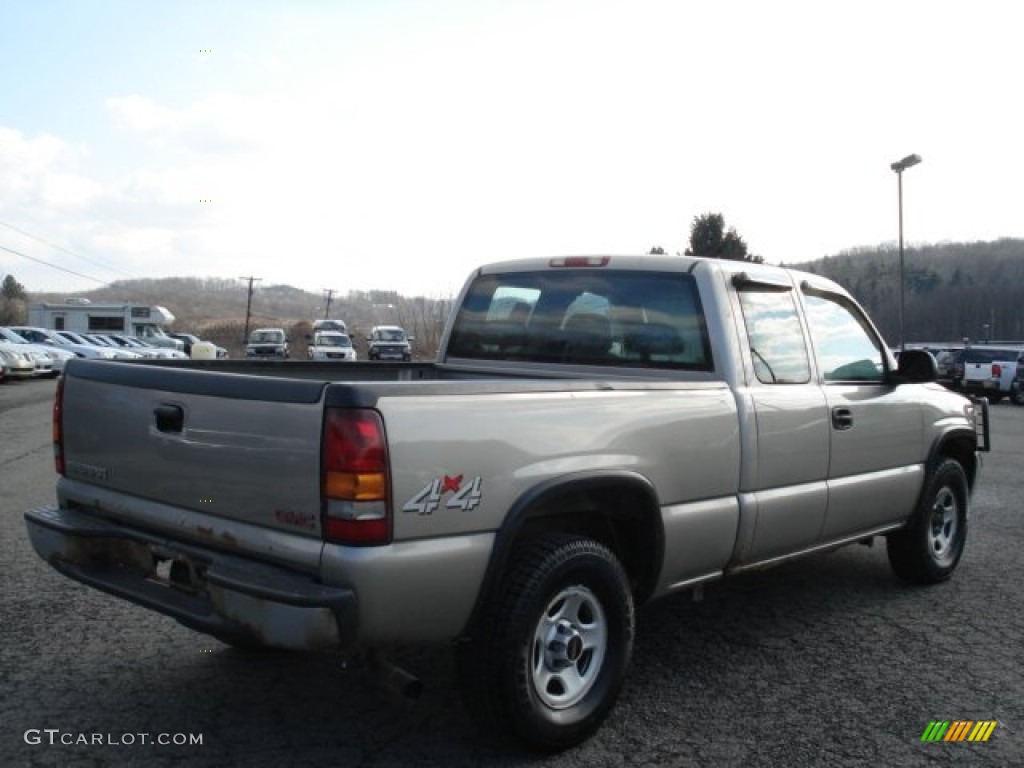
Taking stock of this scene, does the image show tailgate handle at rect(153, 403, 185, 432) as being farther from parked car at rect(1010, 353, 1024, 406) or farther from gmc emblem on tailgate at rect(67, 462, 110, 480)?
parked car at rect(1010, 353, 1024, 406)

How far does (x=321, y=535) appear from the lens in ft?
9.53

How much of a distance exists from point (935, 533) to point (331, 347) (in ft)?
124

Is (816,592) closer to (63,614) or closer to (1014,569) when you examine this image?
(1014,569)

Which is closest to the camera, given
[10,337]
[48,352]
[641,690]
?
[641,690]

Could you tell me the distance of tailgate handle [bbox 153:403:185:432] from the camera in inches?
131

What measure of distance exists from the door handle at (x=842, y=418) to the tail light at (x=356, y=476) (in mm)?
2790

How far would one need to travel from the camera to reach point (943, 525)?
6.02 m

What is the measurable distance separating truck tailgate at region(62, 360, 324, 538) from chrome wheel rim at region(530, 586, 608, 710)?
102 centimetres

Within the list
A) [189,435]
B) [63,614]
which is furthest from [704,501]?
[63,614]

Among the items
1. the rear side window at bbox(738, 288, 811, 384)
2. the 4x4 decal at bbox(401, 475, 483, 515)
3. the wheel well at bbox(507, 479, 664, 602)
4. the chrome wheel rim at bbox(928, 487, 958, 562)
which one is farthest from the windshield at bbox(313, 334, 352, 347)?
the 4x4 decal at bbox(401, 475, 483, 515)

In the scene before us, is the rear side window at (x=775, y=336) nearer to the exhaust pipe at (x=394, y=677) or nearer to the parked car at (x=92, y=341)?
the exhaust pipe at (x=394, y=677)

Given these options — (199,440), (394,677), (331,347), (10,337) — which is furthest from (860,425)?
(331,347)

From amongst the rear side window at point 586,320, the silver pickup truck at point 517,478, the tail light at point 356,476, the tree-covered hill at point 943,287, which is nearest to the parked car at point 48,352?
the rear side window at point 586,320

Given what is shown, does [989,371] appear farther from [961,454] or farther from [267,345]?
[267,345]
